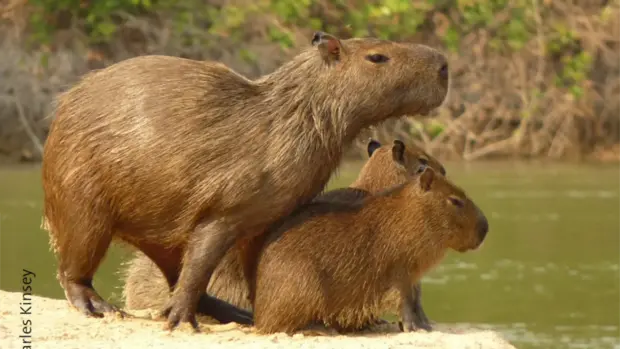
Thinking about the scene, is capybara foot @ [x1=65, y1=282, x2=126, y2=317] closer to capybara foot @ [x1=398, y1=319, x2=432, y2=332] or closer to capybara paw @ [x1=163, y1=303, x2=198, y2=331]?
capybara paw @ [x1=163, y1=303, x2=198, y2=331]

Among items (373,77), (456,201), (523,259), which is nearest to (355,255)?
(456,201)

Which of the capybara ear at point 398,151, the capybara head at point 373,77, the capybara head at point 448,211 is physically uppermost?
the capybara head at point 373,77

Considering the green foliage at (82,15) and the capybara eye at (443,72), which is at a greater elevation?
the green foliage at (82,15)

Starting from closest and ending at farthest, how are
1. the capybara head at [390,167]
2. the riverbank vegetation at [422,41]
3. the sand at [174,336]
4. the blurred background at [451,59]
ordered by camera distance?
the sand at [174,336]
the capybara head at [390,167]
the blurred background at [451,59]
the riverbank vegetation at [422,41]

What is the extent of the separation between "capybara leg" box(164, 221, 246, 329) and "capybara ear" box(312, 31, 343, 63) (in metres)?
0.91

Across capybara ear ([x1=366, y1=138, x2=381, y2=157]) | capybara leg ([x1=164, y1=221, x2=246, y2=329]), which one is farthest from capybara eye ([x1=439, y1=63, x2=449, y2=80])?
capybara leg ([x1=164, y1=221, x2=246, y2=329])

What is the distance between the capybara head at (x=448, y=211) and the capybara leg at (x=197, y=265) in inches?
35.0

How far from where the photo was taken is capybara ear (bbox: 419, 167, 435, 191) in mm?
6105

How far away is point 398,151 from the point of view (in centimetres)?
649

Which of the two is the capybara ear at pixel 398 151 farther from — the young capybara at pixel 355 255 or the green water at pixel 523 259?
the green water at pixel 523 259

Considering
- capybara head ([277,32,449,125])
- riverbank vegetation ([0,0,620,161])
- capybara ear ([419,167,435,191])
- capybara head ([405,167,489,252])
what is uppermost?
riverbank vegetation ([0,0,620,161])

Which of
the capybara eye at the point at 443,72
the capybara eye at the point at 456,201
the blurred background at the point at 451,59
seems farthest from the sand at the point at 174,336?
the blurred background at the point at 451,59

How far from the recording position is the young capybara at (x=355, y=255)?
5.93m

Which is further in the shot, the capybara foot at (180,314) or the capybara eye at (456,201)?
the capybara eye at (456,201)
